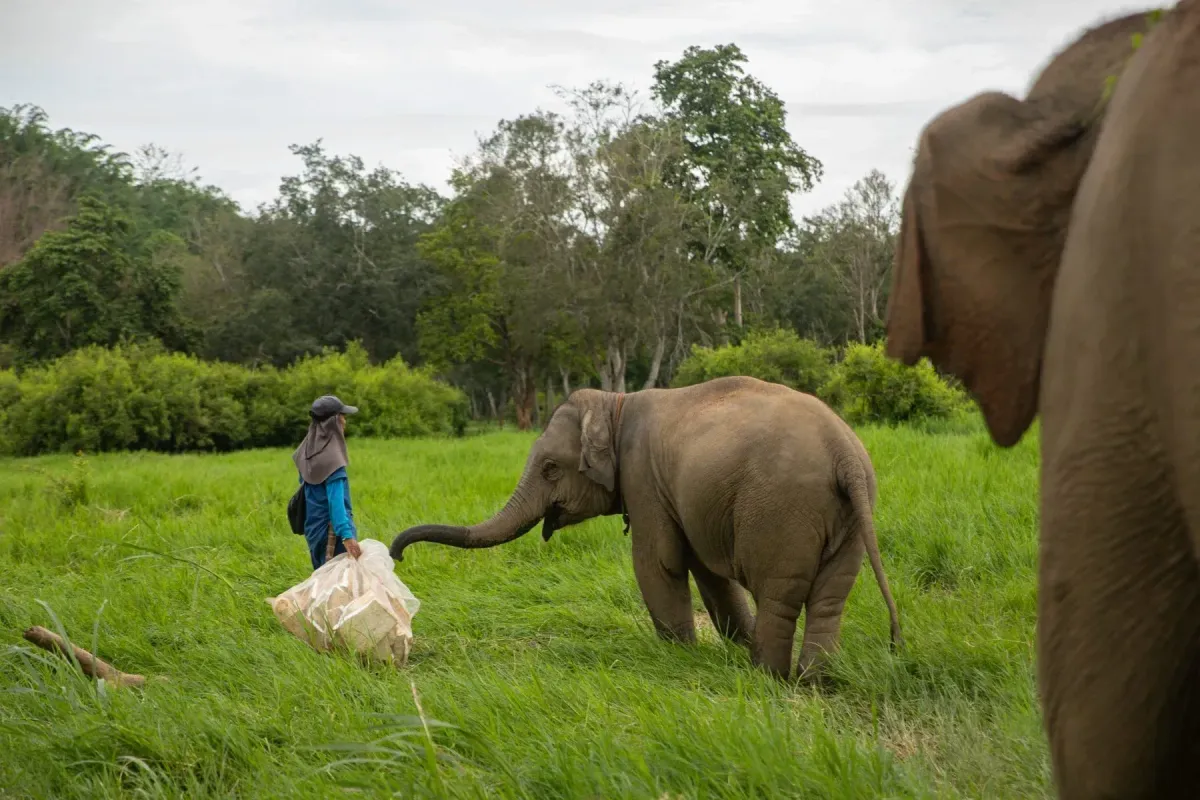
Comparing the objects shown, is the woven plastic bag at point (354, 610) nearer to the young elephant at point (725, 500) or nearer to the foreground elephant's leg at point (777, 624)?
the young elephant at point (725, 500)

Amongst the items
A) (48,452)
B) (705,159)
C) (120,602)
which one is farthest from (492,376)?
(120,602)

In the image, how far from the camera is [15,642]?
6.21 meters

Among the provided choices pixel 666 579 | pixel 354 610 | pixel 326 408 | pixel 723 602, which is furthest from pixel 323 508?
pixel 723 602

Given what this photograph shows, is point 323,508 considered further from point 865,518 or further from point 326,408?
point 865,518

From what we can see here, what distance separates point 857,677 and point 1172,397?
405 centimetres

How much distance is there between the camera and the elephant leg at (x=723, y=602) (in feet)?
20.7

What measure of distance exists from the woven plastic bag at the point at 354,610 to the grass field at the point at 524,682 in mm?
201

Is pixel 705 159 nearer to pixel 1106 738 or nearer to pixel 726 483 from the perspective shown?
pixel 726 483

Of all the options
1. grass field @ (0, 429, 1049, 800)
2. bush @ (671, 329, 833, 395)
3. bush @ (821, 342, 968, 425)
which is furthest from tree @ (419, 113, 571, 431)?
grass field @ (0, 429, 1049, 800)

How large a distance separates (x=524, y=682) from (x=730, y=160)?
33.9 metres

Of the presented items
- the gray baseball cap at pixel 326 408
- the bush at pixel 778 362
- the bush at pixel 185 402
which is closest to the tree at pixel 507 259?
the bush at pixel 185 402

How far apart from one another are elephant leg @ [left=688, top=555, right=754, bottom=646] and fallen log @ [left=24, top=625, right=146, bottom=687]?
286 centimetres

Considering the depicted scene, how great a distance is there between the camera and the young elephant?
5.33m

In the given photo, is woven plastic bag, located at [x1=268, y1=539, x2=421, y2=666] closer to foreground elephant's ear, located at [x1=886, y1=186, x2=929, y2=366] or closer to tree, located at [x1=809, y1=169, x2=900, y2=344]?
foreground elephant's ear, located at [x1=886, y1=186, x2=929, y2=366]
